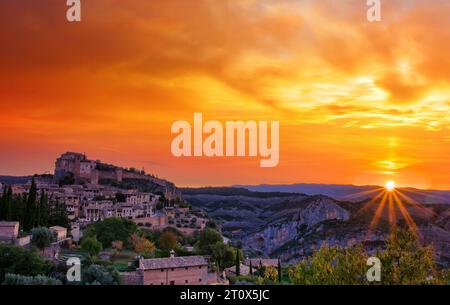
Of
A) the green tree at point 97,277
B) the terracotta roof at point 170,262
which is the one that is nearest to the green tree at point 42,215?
the terracotta roof at point 170,262

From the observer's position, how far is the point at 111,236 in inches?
959

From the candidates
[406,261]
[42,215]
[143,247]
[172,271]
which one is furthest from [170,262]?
[406,261]

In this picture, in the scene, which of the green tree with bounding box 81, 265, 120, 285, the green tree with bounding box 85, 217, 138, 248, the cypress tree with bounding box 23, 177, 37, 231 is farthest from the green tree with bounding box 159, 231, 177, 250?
the green tree with bounding box 81, 265, 120, 285

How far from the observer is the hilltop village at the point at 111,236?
1773 centimetres

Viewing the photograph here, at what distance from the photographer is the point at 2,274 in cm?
1419

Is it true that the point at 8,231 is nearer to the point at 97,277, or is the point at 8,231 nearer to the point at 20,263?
the point at 20,263

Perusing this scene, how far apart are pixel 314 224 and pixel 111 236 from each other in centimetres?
2926

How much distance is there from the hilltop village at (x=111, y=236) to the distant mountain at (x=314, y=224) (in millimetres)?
7972

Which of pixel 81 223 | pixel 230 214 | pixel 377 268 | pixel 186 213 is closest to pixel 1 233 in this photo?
pixel 81 223

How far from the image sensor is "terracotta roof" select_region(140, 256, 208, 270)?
17547 mm

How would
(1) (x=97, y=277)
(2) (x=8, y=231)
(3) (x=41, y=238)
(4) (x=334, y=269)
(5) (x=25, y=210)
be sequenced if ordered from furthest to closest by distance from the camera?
(5) (x=25, y=210) < (3) (x=41, y=238) < (2) (x=8, y=231) < (1) (x=97, y=277) < (4) (x=334, y=269)

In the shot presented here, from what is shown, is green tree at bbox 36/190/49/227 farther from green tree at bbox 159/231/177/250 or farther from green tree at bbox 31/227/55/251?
green tree at bbox 159/231/177/250

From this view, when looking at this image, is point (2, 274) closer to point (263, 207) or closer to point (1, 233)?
point (1, 233)
